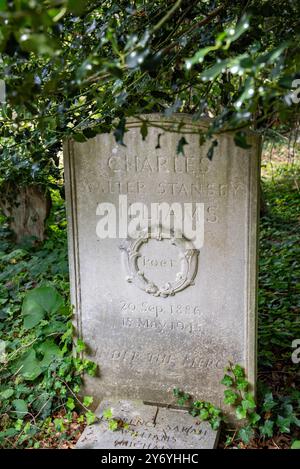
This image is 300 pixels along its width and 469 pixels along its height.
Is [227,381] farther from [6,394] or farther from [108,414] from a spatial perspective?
[6,394]

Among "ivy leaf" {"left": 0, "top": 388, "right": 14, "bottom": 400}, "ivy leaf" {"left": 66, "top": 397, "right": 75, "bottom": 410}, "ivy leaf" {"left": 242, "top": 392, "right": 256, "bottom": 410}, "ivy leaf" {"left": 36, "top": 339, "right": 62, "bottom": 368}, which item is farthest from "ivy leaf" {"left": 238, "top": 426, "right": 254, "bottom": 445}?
"ivy leaf" {"left": 0, "top": 388, "right": 14, "bottom": 400}

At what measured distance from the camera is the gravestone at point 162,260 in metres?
3.12

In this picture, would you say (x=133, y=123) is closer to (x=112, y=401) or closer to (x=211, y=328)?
(x=211, y=328)

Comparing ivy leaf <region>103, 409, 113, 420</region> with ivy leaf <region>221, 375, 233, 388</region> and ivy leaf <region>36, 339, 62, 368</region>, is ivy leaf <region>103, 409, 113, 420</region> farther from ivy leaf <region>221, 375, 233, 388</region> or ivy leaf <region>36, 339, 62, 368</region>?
ivy leaf <region>221, 375, 233, 388</region>

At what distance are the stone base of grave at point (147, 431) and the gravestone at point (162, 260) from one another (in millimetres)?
129

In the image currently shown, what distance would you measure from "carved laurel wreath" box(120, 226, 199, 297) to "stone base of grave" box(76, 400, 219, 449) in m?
0.76

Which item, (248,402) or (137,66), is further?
(248,402)

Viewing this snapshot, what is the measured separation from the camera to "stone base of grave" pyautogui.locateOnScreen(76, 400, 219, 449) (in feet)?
10.3

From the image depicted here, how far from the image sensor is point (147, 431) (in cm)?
324

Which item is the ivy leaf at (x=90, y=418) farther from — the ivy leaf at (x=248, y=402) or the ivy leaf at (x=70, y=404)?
the ivy leaf at (x=248, y=402)

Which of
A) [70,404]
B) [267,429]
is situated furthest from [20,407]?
[267,429]

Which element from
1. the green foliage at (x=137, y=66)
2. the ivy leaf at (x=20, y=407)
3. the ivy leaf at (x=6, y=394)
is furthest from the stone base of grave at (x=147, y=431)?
the green foliage at (x=137, y=66)

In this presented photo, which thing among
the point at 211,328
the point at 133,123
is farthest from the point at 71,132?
the point at 211,328

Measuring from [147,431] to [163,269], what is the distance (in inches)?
38.9
